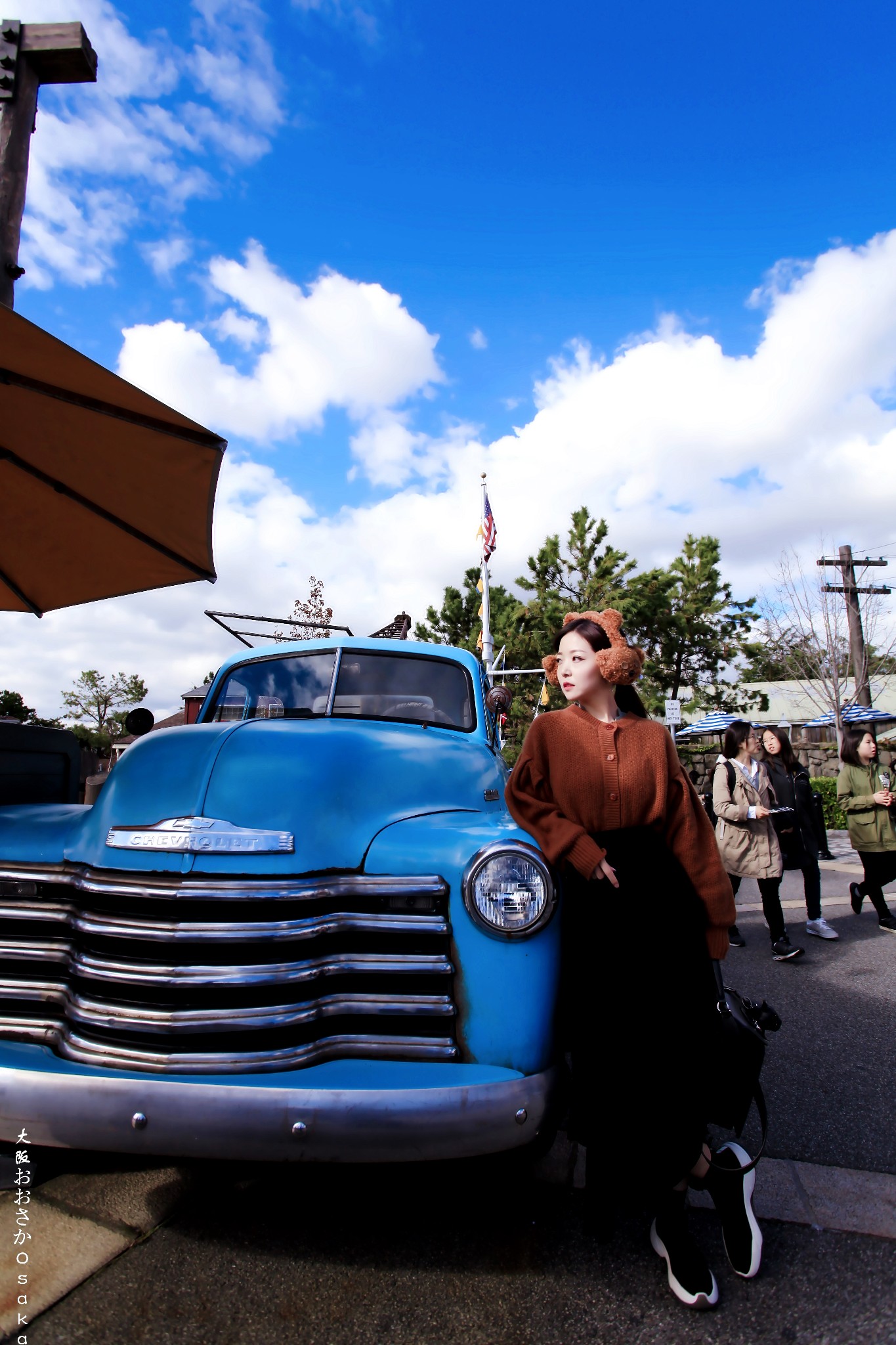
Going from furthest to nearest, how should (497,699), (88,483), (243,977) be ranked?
(497,699) < (88,483) < (243,977)

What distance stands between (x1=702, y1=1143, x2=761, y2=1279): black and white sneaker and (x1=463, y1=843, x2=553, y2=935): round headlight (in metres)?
0.85

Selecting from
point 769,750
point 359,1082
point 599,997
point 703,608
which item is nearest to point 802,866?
point 769,750

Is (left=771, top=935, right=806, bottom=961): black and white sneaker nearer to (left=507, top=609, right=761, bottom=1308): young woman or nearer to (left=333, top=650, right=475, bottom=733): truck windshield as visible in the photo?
(left=333, top=650, right=475, bottom=733): truck windshield

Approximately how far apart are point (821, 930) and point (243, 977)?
573cm

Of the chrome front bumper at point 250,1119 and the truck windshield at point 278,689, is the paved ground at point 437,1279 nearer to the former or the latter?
the chrome front bumper at point 250,1119

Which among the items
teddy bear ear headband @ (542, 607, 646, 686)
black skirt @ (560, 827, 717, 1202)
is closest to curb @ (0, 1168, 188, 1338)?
black skirt @ (560, 827, 717, 1202)

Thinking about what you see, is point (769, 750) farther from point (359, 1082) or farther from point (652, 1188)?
point (359, 1082)

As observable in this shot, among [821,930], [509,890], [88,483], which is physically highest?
[88,483]

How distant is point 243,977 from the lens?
6.09 ft

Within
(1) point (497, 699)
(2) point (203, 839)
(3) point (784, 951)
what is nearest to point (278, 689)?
(1) point (497, 699)

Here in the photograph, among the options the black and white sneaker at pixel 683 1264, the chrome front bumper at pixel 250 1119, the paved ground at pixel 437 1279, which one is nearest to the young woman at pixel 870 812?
the paved ground at pixel 437 1279

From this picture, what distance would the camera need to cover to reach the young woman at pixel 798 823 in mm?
6160

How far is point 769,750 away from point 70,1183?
20.3 feet

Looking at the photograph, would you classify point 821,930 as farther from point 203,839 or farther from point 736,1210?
point 203,839
